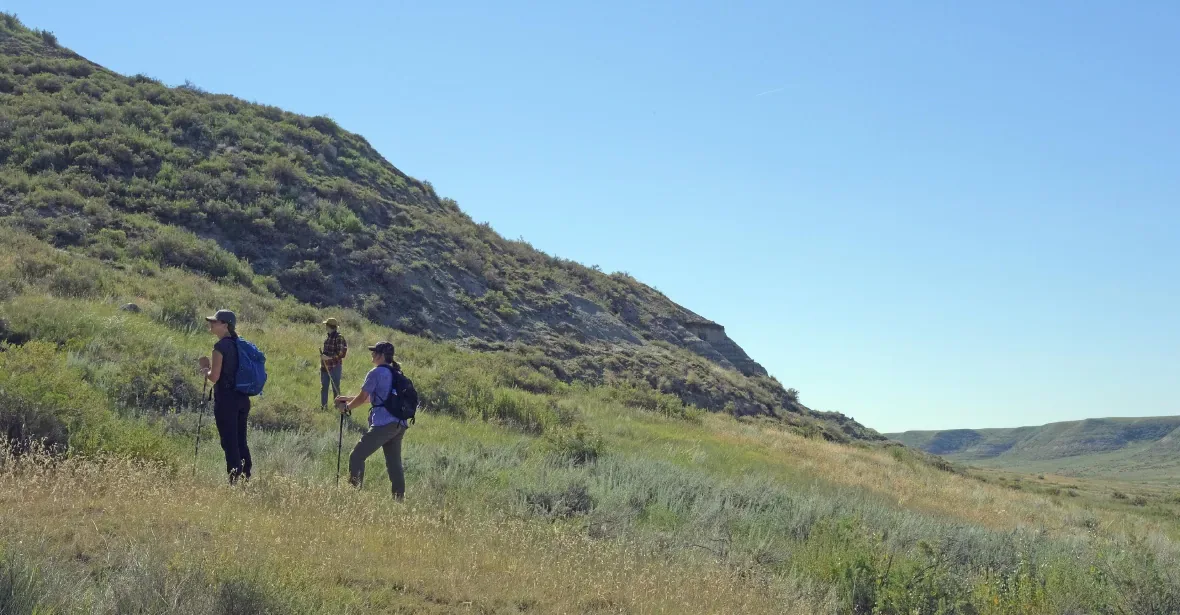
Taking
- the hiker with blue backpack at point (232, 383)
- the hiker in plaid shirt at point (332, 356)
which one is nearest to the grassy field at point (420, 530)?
the hiker with blue backpack at point (232, 383)

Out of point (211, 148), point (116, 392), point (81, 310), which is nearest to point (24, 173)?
point (211, 148)

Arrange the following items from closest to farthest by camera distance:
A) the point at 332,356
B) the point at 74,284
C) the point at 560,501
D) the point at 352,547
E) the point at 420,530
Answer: the point at 352,547 < the point at 420,530 < the point at 560,501 < the point at 332,356 < the point at 74,284

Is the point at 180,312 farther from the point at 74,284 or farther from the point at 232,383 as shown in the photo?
the point at 232,383

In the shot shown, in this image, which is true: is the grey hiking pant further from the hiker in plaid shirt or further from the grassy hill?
the hiker in plaid shirt

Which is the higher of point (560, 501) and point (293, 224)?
point (293, 224)

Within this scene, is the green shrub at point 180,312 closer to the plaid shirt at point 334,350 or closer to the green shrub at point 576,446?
the plaid shirt at point 334,350

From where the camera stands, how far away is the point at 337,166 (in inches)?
1625

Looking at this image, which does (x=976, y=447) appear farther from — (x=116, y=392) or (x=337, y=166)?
(x=116, y=392)

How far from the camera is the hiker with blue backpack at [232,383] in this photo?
8.52 meters

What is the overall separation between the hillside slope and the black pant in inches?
738

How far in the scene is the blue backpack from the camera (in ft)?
28.4

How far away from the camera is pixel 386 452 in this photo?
9.02 meters

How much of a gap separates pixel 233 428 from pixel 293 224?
1013 inches

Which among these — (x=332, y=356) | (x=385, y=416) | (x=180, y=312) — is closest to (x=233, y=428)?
(x=385, y=416)
